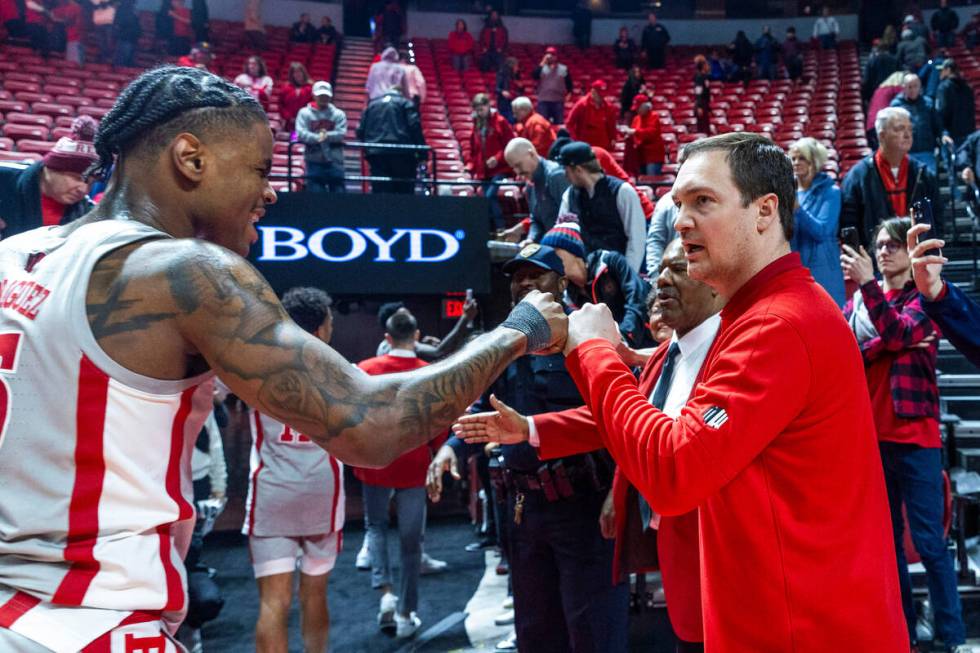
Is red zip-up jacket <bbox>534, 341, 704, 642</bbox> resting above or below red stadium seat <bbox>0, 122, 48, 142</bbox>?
below

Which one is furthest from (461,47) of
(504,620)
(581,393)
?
(581,393)

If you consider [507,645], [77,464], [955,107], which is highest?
[955,107]

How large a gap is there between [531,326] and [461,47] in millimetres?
16874

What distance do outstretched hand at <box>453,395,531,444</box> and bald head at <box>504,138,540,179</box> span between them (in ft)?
12.1

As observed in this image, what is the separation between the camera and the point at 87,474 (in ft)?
4.75

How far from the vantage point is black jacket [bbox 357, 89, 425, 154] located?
929 cm

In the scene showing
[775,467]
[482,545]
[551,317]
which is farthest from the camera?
[482,545]

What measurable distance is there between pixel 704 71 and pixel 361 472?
1272 cm

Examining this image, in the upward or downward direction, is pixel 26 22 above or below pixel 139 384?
above

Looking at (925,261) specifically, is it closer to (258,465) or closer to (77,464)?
(77,464)

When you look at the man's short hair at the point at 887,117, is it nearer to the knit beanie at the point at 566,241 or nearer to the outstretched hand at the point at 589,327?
the knit beanie at the point at 566,241

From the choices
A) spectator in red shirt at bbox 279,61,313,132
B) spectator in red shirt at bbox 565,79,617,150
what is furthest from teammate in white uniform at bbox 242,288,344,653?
spectator in red shirt at bbox 279,61,313,132

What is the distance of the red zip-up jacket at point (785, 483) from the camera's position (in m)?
1.67

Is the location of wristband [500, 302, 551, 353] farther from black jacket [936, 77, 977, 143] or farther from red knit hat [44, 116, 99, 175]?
black jacket [936, 77, 977, 143]
